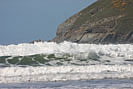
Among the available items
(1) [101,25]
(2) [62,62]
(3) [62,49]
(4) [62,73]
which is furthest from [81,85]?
(1) [101,25]

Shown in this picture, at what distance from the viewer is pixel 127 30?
7425 cm

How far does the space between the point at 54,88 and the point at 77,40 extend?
57.9 m

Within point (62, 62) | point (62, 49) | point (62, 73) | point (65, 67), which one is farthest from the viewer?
point (62, 49)

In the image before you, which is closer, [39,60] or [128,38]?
[39,60]

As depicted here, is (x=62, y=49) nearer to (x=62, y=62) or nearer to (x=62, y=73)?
(x=62, y=62)

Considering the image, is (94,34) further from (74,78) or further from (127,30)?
(74,78)

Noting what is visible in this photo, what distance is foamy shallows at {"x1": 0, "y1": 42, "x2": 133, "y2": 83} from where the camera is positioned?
22.9 meters

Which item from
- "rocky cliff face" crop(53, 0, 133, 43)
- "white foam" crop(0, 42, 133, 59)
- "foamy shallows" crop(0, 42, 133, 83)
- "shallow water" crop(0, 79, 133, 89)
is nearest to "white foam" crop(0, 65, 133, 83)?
"foamy shallows" crop(0, 42, 133, 83)

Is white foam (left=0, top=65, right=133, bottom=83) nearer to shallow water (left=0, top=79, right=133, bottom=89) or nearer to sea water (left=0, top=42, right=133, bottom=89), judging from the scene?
sea water (left=0, top=42, right=133, bottom=89)

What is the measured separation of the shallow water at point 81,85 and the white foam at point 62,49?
1187cm

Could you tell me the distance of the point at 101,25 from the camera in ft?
257

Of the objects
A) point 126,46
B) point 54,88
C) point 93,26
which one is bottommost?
point 54,88

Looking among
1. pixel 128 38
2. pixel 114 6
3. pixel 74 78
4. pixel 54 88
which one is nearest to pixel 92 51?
pixel 74 78

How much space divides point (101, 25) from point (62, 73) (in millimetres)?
54638
